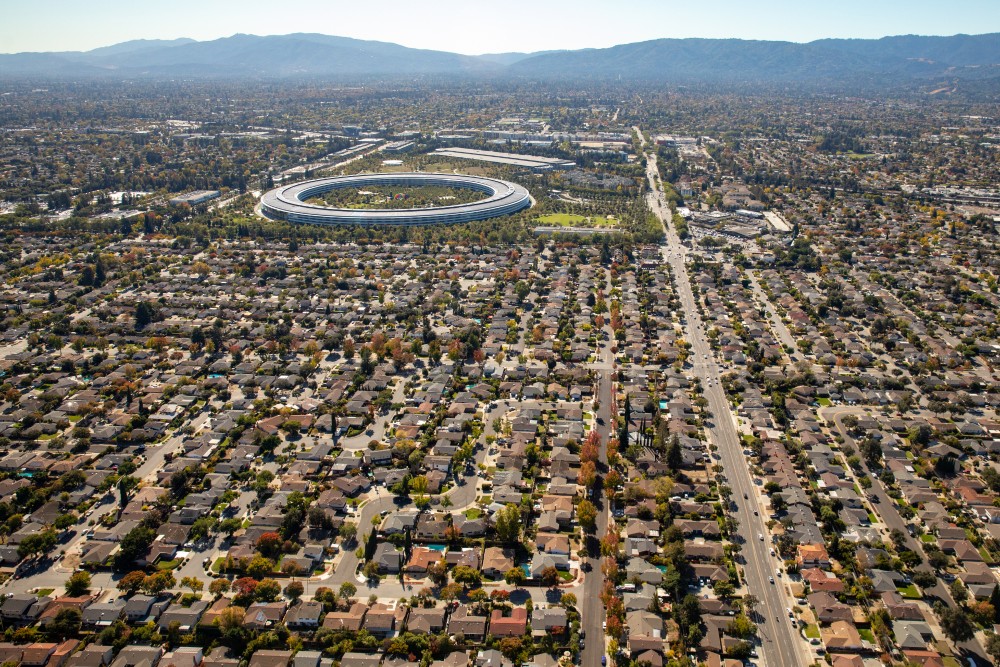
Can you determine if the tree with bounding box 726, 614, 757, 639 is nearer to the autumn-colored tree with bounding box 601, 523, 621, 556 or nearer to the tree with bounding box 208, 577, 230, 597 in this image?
the autumn-colored tree with bounding box 601, 523, 621, 556

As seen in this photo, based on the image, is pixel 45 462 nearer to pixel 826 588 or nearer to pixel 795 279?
pixel 826 588

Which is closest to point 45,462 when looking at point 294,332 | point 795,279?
point 294,332

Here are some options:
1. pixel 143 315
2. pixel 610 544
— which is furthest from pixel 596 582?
pixel 143 315

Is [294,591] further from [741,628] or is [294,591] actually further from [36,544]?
[741,628]

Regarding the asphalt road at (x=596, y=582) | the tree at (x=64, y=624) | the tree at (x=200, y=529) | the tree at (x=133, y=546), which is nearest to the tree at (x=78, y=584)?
the tree at (x=133, y=546)

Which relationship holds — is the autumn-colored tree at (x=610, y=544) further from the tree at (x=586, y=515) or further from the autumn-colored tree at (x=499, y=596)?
the autumn-colored tree at (x=499, y=596)
